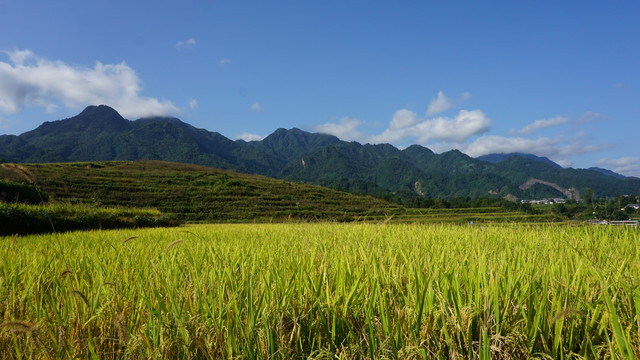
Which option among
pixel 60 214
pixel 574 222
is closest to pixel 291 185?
pixel 60 214

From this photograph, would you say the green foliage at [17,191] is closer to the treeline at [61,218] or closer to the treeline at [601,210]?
the treeline at [61,218]

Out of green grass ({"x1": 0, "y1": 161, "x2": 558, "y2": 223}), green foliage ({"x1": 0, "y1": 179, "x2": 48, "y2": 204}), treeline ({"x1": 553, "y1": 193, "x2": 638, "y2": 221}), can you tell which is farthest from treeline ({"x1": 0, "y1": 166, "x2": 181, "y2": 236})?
green grass ({"x1": 0, "y1": 161, "x2": 558, "y2": 223})

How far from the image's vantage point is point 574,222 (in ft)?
17.2

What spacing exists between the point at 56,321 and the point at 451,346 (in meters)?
1.73

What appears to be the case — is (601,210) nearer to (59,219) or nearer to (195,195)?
(59,219)

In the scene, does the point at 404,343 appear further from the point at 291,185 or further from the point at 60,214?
the point at 291,185

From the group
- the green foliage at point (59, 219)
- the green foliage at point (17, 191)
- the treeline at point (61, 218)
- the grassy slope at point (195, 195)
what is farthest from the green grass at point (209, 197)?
the green foliage at point (59, 219)

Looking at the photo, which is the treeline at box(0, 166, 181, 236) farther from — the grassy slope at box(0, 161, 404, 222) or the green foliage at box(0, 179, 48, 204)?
the grassy slope at box(0, 161, 404, 222)

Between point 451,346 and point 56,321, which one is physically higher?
point 451,346

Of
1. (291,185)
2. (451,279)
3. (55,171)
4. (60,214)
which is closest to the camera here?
(451,279)

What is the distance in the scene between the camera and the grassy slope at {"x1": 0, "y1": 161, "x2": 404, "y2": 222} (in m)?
41.5

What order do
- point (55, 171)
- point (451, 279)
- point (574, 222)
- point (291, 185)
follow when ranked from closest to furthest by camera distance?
point (451, 279), point (574, 222), point (55, 171), point (291, 185)

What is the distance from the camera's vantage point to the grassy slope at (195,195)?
1634 inches

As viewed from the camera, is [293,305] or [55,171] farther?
[55,171]
